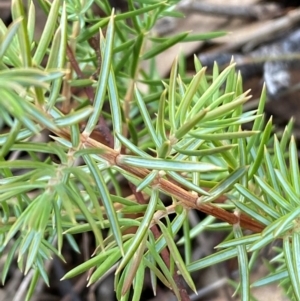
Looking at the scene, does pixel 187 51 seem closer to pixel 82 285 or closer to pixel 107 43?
pixel 82 285

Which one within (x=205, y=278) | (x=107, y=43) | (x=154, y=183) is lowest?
(x=205, y=278)

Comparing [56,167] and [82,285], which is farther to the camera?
[82,285]

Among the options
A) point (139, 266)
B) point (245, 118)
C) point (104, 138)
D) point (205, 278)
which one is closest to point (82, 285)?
point (205, 278)

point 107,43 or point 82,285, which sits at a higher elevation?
point 107,43

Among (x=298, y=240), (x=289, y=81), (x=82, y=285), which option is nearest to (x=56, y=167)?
(x=298, y=240)

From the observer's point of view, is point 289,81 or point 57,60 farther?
point 289,81

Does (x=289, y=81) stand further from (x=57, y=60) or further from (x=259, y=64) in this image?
(x=57, y=60)

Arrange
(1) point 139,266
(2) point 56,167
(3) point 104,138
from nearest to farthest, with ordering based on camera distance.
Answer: (2) point 56,167, (1) point 139,266, (3) point 104,138

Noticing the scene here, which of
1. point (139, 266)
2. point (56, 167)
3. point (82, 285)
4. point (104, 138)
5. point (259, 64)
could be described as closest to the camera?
point (56, 167)

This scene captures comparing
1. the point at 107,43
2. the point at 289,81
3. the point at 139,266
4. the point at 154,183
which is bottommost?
the point at 289,81
